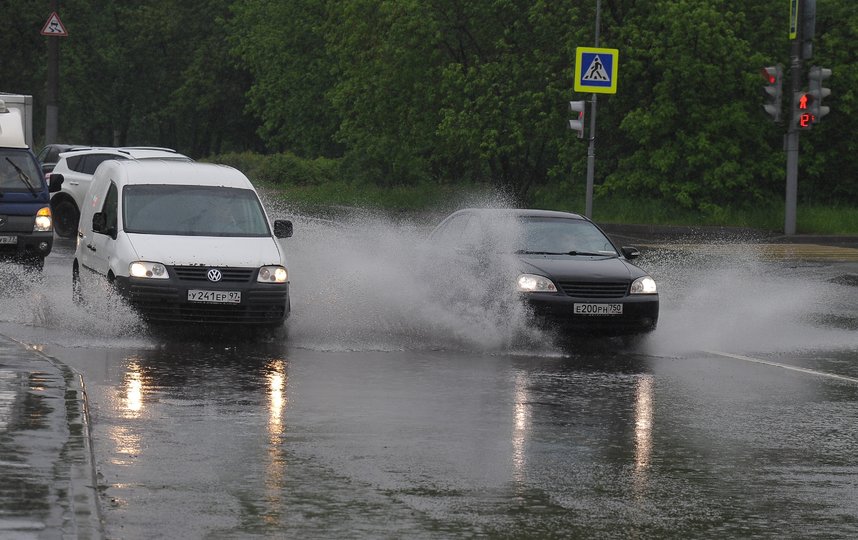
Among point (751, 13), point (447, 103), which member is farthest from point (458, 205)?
point (751, 13)

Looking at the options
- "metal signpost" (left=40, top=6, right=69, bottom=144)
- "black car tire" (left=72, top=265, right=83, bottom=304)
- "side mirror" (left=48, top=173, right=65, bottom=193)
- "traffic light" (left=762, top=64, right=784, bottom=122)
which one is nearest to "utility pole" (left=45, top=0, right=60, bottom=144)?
"metal signpost" (left=40, top=6, right=69, bottom=144)

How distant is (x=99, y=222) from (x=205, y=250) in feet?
5.29


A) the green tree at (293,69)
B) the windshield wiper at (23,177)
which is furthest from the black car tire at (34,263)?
the green tree at (293,69)

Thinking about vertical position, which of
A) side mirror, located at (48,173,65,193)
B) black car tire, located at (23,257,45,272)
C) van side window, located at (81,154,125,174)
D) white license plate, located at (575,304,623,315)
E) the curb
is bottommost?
the curb

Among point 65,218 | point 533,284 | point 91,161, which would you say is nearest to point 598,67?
point 91,161

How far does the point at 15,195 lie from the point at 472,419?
11283 mm

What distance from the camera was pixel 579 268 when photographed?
605 inches

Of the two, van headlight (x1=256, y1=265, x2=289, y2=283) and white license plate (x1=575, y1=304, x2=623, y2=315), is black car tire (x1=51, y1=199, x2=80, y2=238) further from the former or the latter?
white license plate (x1=575, y1=304, x2=623, y2=315)

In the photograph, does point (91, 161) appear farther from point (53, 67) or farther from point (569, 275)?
point (53, 67)

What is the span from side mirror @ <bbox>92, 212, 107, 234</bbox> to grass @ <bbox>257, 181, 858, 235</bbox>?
23.3 meters

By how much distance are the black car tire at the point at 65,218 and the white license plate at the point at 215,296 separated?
1540cm

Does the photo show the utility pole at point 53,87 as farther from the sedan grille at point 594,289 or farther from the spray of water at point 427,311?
the sedan grille at point 594,289

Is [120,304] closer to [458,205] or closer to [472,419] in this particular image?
[472,419]

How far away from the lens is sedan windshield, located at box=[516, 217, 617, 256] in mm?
16281
